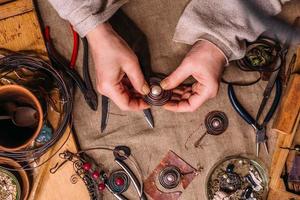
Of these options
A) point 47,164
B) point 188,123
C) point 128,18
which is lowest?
point 47,164

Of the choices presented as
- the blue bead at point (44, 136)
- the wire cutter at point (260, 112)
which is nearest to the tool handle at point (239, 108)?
the wire cutter at point (260, 112)

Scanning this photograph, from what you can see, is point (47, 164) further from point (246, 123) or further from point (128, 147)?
point (246, 123)

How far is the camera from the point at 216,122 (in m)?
1.16

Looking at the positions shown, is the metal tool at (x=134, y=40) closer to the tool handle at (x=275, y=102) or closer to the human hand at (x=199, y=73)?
the human hand at (x=199, y=73)

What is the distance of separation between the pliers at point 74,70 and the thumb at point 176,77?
0.65 feet

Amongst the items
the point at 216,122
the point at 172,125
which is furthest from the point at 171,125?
the point at 216,122

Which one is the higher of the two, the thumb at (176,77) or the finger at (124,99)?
the thumb at (176,77)

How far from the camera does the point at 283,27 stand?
1.11 metres

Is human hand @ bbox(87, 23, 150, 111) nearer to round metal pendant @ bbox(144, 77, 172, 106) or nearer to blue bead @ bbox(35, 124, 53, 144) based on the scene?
round metal pendant @ bbox(144, 77, 172, 106)

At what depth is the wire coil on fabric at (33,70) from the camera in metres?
1.07

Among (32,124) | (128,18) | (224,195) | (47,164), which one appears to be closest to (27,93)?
(32,124)

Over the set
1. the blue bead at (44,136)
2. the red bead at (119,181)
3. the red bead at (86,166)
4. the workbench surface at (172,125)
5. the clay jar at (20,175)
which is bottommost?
the clay jar at (20,175)

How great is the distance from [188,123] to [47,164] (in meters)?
0.37

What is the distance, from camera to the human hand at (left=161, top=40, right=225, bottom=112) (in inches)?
39.4
